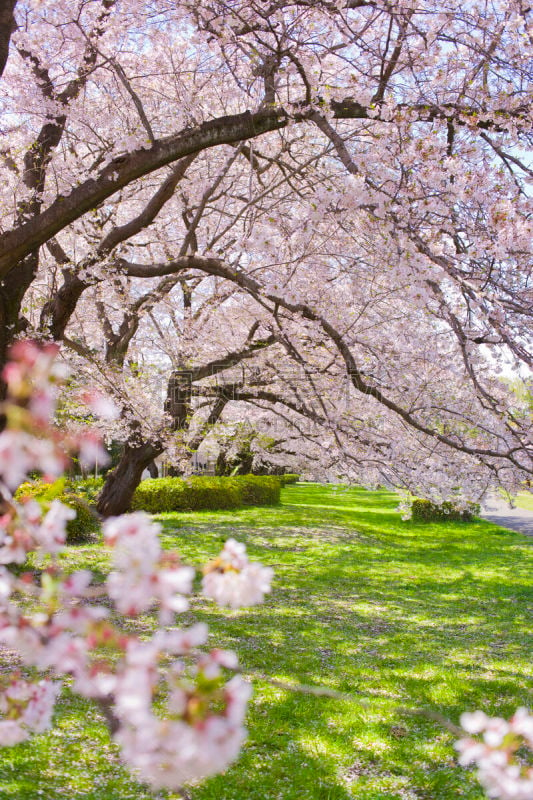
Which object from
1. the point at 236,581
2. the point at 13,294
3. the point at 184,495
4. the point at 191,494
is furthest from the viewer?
the point at 191,494

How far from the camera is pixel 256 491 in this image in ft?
67.1

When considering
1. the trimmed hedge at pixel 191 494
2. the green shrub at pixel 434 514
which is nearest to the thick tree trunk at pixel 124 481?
the trimmed hedge at pixel 191 494

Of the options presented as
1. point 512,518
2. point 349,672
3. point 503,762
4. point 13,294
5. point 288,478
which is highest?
point 13,294

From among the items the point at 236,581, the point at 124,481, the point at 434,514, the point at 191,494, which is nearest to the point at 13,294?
the point at 236,581

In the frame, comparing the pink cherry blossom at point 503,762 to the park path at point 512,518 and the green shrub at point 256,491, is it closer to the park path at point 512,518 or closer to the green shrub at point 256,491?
the park path at point 512,518

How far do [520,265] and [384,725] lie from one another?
3.27 meters

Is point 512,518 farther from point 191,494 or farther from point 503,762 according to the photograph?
point 503,762

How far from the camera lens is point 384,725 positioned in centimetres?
440

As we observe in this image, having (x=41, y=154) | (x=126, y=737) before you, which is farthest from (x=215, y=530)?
(x=126, y=737)

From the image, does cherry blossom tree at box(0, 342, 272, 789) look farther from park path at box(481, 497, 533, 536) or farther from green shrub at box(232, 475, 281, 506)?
green shrub at box(232, 475, 281, 506)

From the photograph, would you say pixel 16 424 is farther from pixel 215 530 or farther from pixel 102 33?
pixel 215 530

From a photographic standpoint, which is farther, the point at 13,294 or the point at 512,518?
the point at 512,518

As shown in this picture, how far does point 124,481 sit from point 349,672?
300 inches

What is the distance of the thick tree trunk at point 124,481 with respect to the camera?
1205 cm
